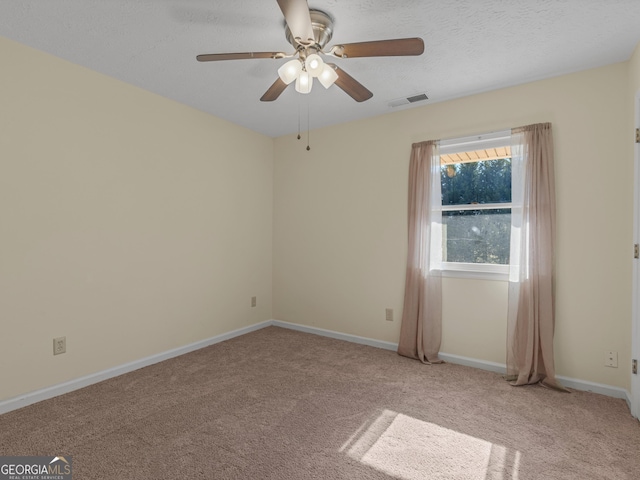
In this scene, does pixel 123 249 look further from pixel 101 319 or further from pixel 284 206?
pixel 284 206

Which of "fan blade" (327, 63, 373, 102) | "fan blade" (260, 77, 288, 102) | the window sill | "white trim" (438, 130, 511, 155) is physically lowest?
the window sill

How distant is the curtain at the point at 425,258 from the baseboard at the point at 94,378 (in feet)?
7.05

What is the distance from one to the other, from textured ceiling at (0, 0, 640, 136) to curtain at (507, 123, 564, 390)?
0.66m

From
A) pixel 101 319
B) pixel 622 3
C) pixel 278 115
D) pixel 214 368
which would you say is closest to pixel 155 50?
pixel 278 115

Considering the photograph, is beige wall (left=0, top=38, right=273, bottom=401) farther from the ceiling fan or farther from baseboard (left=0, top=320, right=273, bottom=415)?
the ceiling fan

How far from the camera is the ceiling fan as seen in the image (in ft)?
5.33

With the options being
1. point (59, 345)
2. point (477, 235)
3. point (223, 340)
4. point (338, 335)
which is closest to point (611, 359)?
point (477, 235)

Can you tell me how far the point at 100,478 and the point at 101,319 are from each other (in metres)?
1.47

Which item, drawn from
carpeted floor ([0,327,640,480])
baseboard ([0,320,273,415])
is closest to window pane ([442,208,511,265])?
carpeted floor ([0,327,640,480])

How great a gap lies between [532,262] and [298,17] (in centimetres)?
253

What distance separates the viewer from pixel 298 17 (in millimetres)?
1595

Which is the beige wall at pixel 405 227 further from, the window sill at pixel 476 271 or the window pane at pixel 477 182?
the window pane at pixel 477 182

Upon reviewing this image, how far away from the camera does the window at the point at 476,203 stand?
10.3ft

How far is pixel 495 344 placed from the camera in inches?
122
